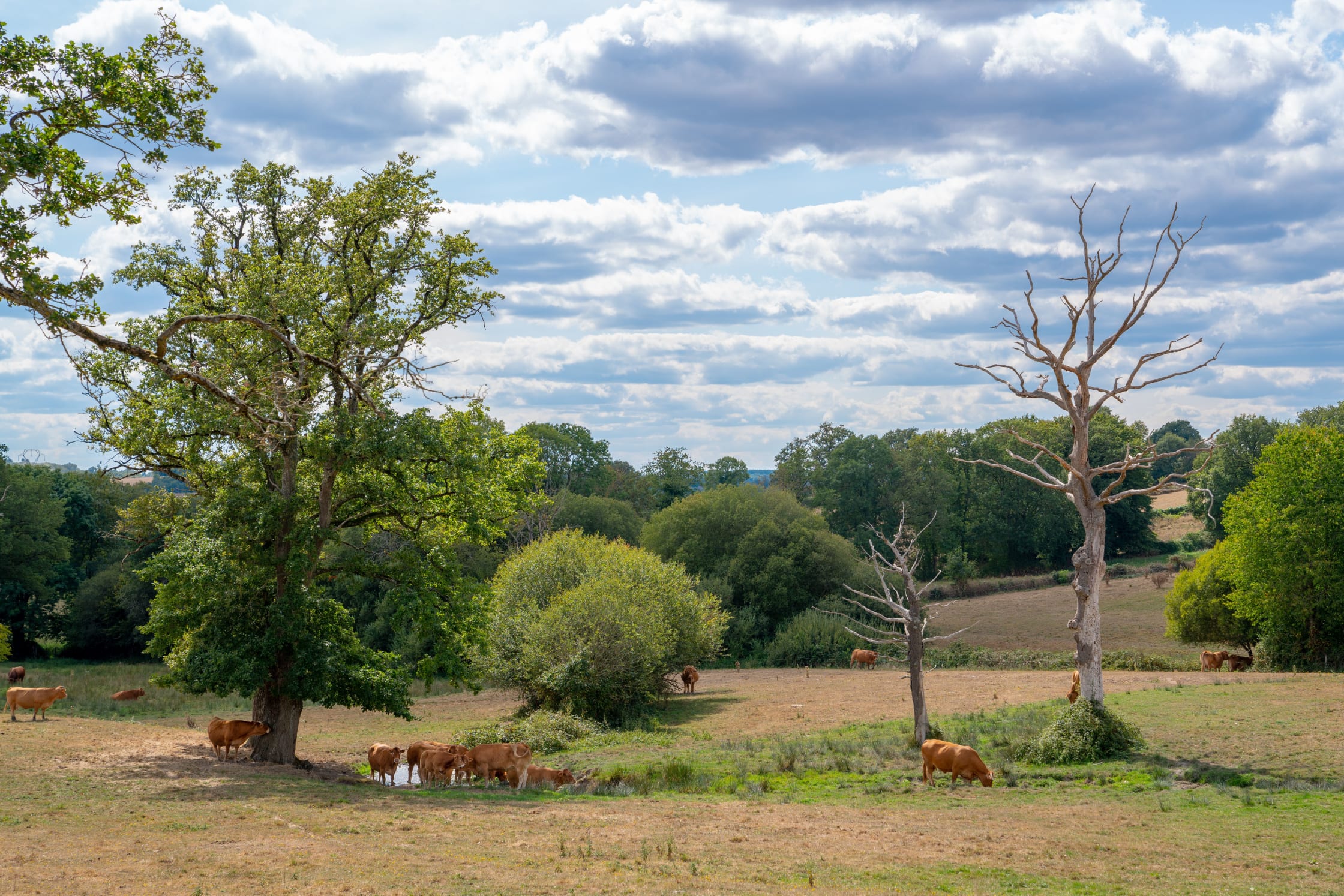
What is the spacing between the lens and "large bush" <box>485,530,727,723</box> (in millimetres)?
32344

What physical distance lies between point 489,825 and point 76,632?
56317 millimetres

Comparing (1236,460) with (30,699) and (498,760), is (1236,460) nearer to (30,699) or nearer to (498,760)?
(498,760)

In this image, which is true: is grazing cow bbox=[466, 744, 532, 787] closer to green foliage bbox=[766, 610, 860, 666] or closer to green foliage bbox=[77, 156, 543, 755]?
green foliage bbox=[77, 156, 543, 755]

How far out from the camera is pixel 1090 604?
21500mm

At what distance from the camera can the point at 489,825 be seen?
45.7 ft

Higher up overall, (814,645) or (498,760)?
(498,760)

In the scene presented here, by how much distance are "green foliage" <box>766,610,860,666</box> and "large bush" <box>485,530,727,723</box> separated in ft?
48.4

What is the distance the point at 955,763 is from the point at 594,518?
2079 inches

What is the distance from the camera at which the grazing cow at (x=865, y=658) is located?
47.5 metres

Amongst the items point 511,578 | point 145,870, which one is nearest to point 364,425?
point 145,870

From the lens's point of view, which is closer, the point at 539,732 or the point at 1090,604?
the point at 1090,604

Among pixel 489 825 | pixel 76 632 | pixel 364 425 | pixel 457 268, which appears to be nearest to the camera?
pixel 489 825

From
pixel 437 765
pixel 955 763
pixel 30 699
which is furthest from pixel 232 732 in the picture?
pixel 955 763

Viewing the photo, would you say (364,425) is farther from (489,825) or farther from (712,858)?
(712,858)
